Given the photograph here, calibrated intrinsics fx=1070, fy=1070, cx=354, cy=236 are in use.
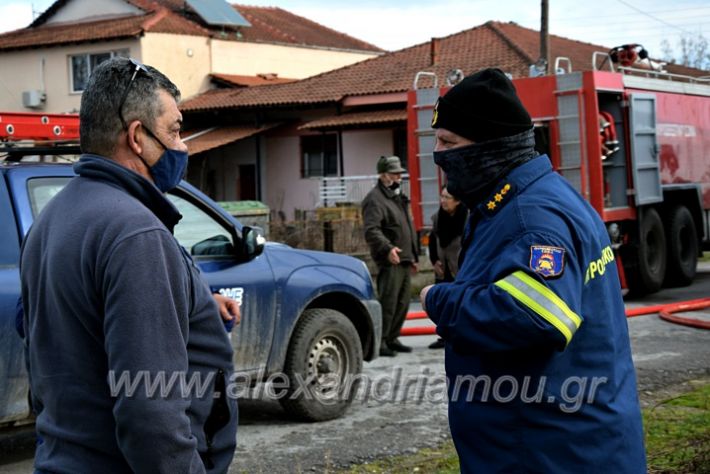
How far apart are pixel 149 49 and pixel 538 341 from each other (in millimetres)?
36038

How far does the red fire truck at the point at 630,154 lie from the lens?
13.6 metres

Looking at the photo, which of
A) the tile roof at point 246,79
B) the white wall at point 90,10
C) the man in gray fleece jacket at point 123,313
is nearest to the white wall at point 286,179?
the tile roof at point 246,79

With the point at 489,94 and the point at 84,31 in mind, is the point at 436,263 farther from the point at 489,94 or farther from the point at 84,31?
the point at 84,31

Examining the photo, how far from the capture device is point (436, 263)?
1037cm

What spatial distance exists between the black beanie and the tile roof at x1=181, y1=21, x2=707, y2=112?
29.2 metres

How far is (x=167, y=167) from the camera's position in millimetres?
2924

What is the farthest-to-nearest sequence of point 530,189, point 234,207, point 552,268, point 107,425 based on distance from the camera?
point 234,207 < point 530,189 < point 552,268 < point 107,425

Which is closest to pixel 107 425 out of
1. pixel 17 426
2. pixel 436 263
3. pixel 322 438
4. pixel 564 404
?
pixel 564 404

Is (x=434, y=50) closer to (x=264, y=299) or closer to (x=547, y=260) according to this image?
(x=264, y=299)

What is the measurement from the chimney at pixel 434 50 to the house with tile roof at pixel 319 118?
32 mm

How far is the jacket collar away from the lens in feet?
9.07

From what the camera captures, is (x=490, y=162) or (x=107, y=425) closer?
(x=107, y=425)

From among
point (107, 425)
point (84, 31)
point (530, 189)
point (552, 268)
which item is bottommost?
point (107, 425)

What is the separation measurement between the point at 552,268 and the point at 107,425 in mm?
1202
